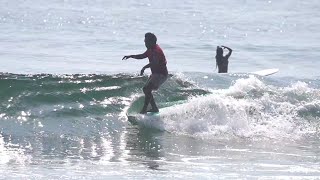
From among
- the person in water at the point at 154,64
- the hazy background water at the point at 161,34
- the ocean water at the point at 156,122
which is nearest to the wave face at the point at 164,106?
the ocean water at the point at 156,122

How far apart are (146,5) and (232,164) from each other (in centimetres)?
5334

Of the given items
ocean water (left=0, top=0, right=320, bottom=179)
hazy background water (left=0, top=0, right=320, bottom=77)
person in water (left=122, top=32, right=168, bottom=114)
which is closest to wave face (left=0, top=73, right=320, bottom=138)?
ocean water (left=0, top=0, right=320, bottom=179)

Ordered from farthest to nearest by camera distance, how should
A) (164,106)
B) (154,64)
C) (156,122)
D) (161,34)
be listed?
1. (161,34)
2. (164,106)
3. (156,122)
4. (154,64)

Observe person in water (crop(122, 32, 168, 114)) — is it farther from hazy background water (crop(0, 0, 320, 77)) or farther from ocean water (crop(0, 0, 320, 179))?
hazy background water (crop(0, 0, 320, 77))

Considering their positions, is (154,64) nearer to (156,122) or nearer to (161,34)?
(156,122)

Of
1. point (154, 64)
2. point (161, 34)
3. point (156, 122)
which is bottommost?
point (156, 122)

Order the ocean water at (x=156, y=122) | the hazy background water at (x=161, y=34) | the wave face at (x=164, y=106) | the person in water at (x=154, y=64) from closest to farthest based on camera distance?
the ocean water at (x=156, y=122) → the person in water at (x=154, y=64) → the wave face at (x=164, y=106) → the hazy background water at (x=161, y=34)

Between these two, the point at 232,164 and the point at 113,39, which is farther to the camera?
the point at 113,39

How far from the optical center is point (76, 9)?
6094cm

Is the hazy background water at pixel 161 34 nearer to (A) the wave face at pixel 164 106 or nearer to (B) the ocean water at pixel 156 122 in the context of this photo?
(B) the ocean water at pixel 156 122

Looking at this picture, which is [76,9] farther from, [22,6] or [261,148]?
[261,148]

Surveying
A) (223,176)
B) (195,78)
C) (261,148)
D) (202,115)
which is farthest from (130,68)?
(223,176)

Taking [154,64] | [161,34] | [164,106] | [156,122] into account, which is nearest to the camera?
[154,64]

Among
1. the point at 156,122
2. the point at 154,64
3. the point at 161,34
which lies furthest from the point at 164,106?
the point at 161,34
